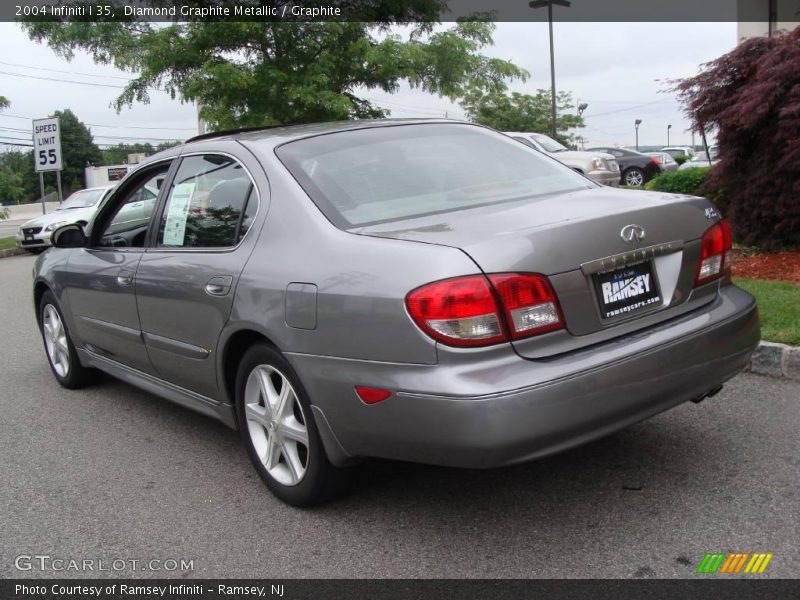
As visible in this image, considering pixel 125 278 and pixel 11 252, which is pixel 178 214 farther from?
pixel 11 252

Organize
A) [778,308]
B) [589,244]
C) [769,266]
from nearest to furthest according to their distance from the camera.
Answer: [589,244] → [778,308] → [769,266]

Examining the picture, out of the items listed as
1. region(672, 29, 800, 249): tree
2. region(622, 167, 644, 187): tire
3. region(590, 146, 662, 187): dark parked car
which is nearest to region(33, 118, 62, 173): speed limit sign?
region(590, 146, 662, 187): dark parked car

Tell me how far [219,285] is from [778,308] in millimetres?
4103

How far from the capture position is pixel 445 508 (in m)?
3.51

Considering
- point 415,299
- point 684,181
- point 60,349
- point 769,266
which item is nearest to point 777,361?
point 769,266

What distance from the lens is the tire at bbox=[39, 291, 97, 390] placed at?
18.9 ft

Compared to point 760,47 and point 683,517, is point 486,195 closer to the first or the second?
point 683,517

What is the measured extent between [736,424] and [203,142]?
3.17 metres

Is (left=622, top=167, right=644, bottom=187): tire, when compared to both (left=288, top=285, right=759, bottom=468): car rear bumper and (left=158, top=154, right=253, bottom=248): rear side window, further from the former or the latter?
(left=288, top=285, right=759, bottom=468): car rear bumper

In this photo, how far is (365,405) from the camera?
9.89 feet

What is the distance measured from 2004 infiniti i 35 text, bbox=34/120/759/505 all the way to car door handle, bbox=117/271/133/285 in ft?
0.08

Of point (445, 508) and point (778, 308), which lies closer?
point (445, 508)

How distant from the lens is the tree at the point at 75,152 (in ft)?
347
